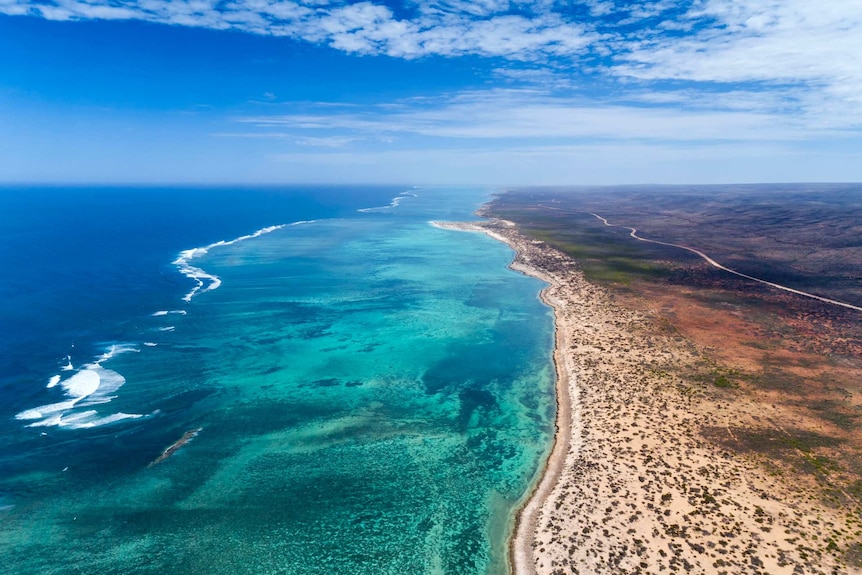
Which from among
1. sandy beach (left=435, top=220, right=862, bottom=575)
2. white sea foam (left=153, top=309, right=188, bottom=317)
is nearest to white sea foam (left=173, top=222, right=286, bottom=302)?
white sea foam (left=153, top=309, right=188, bottom=317)

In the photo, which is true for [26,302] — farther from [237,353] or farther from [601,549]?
[601,549]

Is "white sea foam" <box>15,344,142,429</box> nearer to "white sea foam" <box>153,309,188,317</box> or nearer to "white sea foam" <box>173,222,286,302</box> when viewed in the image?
"white sea foam" <box>153,309,188,317</box>

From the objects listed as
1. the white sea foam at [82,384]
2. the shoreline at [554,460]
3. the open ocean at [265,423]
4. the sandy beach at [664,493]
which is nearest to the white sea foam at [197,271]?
the open ocean at [265,423]

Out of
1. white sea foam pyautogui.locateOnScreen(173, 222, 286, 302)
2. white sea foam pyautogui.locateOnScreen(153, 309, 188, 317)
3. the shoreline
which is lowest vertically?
the shoreline

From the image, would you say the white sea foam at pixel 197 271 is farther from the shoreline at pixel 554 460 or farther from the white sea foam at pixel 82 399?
the shoreline at pixel 554 460

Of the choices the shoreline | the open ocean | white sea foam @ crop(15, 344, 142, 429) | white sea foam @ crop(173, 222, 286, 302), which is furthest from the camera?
white sea foam @ crop(173, 222, 286, 302)

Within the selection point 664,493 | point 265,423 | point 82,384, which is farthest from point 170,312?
point 664,493

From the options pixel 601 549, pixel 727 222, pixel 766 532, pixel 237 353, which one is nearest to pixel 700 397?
pixel 766 532
